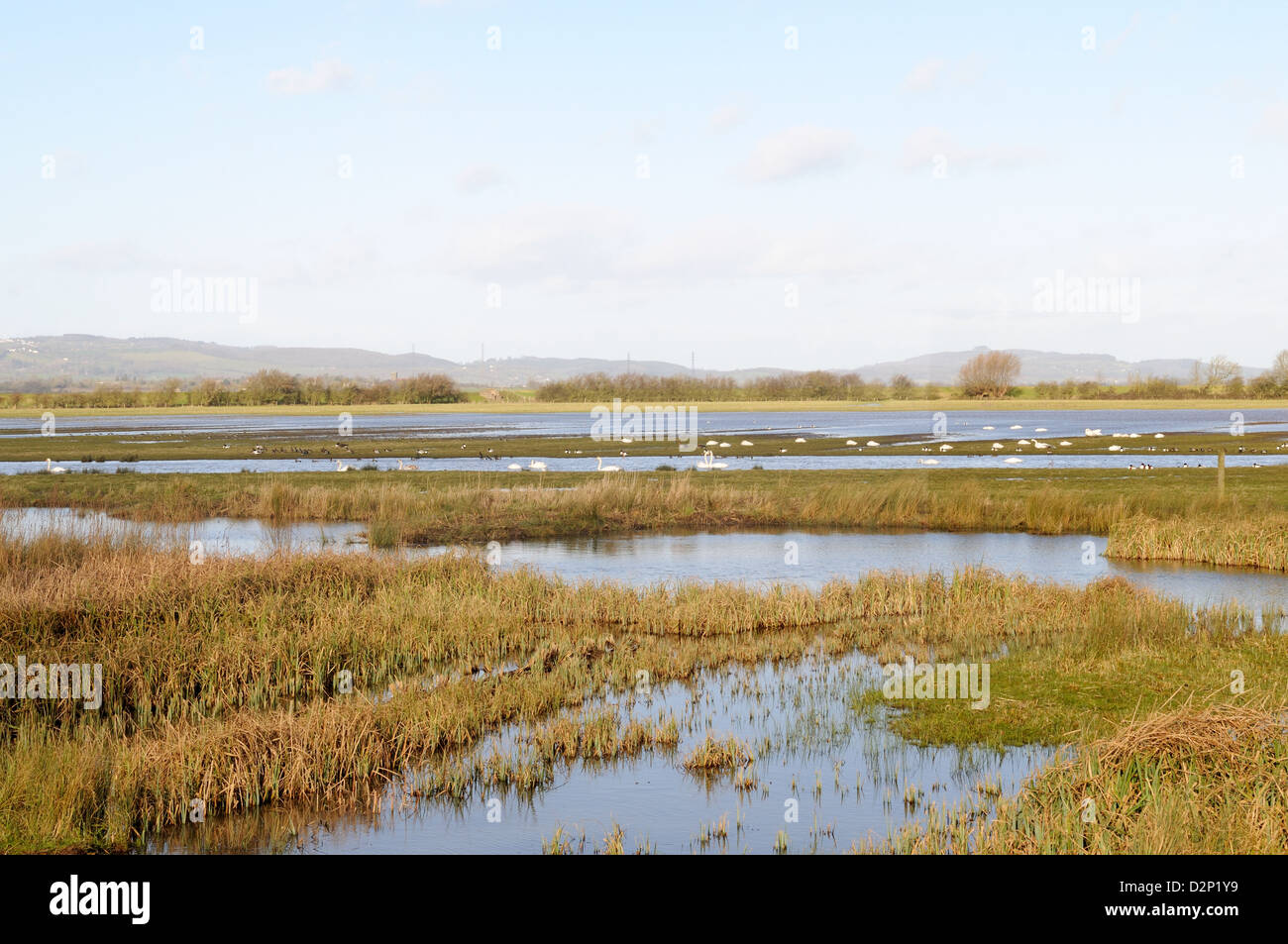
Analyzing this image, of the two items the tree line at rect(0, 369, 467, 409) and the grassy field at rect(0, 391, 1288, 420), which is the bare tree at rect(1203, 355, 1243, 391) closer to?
the grassy field at rect(0, 391, 1288, 420)

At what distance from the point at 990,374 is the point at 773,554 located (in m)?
174

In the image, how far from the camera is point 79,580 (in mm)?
16188

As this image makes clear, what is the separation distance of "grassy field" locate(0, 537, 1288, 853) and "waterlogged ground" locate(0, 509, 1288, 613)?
96.0 inches

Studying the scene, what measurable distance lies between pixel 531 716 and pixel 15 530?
14688mm

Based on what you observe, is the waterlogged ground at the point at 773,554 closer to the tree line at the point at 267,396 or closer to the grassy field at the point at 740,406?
the grassy field at the point at 740,406

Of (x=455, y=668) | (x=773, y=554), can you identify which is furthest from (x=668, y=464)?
(x=455, y=668)

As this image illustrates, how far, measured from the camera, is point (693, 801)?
11391 mm

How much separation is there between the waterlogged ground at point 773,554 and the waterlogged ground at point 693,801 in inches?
378

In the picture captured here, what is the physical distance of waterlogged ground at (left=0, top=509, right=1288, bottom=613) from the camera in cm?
2330

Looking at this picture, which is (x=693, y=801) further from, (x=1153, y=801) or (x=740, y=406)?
(x=740, y=406)

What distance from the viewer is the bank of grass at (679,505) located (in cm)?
3366

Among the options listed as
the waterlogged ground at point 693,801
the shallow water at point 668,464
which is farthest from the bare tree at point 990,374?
the waterlogged ground at point 693,801

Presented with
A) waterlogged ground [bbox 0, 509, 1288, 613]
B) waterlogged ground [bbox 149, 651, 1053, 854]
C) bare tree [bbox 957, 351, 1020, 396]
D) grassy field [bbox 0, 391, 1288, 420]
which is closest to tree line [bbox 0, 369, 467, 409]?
grassy field [bbox 0, 391, 1288, 420]

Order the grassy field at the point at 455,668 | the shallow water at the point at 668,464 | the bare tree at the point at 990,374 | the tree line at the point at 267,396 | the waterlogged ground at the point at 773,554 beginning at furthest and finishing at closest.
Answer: the bare tree at the point at 990,374 → the tree line at the point at 267,396 → the shallow water at the point at 668,464 → the waterlogged ground at the point at 773,554 → the grassy field at the point at 455,668
